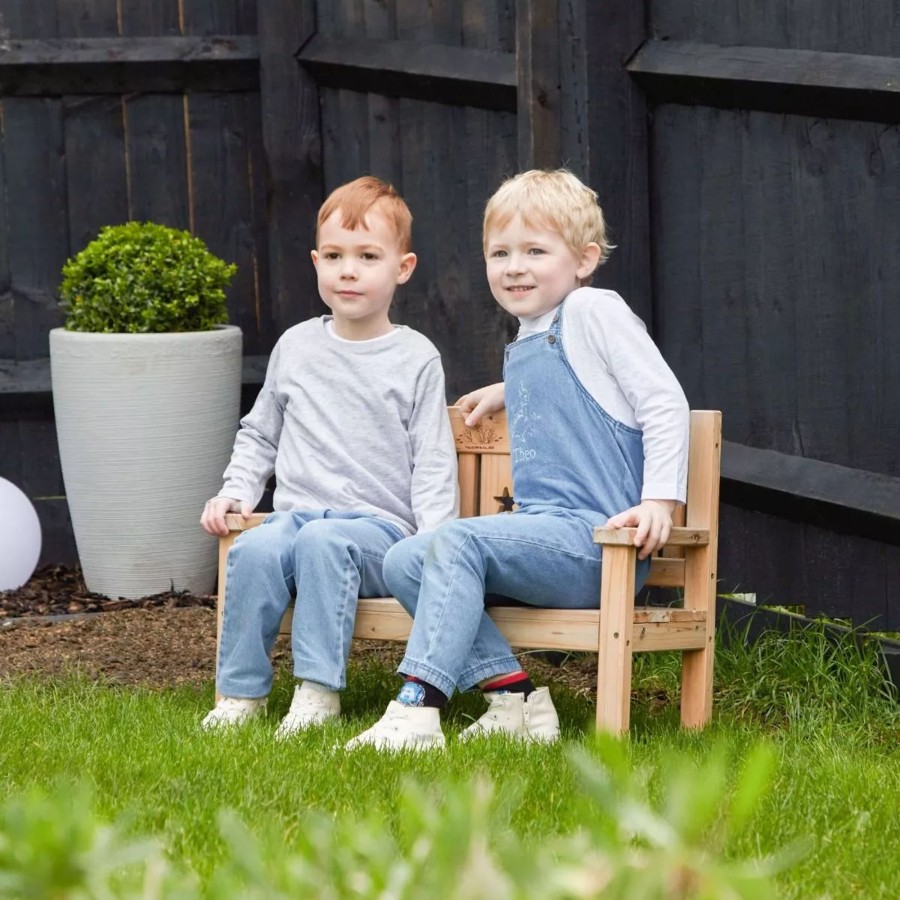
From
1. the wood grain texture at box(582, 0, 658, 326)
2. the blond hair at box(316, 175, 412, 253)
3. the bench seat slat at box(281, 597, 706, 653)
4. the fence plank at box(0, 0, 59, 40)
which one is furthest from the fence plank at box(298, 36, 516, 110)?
the bench seat slat at box(281, 597, 706, 653)

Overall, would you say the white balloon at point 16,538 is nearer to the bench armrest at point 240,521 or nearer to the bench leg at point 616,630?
the bench armrest at point 240,521

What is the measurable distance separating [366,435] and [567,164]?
1.10 meters

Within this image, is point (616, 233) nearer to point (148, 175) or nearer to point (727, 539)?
point (727, 539)

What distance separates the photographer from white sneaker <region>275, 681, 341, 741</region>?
3.39 meters

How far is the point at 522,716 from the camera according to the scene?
132 inches

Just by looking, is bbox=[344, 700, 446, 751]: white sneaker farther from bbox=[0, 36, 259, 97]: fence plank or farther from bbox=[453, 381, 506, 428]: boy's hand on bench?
bbox=[0, 36, 259, 97]: fence plank

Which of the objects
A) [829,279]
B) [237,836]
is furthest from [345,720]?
[237,836]

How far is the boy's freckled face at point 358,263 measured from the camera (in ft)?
12.2

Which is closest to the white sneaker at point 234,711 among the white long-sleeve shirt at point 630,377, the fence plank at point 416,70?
the white long-sleeve shirt at point 630,377

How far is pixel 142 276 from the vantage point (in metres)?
5.51

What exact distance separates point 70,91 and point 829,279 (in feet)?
11.4

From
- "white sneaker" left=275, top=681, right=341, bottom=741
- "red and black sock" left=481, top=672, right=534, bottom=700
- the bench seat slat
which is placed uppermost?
the bench seat slat

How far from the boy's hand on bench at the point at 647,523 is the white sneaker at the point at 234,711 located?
923mm

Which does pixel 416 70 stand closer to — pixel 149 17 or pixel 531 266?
pixel 149 17
